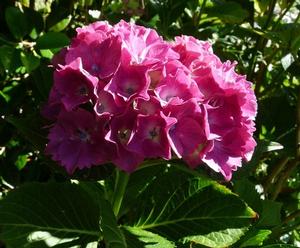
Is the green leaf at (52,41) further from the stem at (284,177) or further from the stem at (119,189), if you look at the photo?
the stem at (284,177)

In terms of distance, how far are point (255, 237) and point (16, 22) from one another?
681mm

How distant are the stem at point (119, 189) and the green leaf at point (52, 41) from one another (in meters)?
0.34

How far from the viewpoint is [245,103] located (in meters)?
1.00

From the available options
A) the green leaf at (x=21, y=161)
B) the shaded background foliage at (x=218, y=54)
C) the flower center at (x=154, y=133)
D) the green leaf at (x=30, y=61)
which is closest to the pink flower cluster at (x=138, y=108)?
the flower center at (x=154, y=133)

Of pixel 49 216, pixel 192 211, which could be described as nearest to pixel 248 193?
pixel 192 211

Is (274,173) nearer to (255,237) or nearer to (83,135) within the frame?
(255,237)

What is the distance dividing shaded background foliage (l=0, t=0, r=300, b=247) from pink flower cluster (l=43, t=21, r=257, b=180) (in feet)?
0.37

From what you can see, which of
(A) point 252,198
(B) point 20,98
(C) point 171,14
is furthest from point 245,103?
(B) point 20,98

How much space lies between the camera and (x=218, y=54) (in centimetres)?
156

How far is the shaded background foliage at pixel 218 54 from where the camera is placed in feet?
4.11

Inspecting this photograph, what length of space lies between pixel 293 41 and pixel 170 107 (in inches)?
21.6

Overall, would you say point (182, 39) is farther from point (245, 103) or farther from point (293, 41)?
point (293, 41)

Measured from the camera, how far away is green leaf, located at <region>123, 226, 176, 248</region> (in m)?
1.08

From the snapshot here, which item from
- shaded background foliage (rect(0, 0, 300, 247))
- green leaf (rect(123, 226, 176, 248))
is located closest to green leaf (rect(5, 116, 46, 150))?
shaded background foliage (rect(0, 0, 300, 247))
